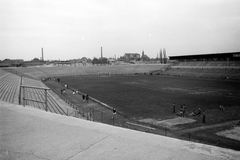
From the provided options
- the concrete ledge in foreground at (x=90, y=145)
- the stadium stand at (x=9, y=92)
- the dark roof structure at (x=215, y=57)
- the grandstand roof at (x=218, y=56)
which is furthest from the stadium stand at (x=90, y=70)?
the concrete ledge in foreground at (x=90, y=145)

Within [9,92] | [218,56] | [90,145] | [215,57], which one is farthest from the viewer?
[215,57]

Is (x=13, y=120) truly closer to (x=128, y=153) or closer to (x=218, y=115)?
(x=128, y=153)

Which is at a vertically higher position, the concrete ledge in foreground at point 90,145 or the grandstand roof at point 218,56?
the grandstand roof at point 218,56

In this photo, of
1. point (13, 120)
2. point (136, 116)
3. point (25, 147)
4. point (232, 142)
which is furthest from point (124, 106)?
point (25, 147)

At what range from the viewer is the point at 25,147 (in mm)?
2881

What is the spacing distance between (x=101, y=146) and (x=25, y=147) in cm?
122

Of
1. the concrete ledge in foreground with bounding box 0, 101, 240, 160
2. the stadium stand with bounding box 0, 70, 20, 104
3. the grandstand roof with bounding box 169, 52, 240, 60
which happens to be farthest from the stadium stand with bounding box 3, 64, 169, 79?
the concrete ledge in foreground with bounding box 0, 101, 240, 160

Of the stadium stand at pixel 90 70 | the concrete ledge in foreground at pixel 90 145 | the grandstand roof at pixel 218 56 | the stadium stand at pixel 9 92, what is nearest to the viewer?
the concrete ledge in foreground at pixel 90 145

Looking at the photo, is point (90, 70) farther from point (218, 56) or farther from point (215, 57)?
point (218, 56)

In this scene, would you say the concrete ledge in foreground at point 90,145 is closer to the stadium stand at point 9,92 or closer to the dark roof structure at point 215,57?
the stadium stand at point 9,92

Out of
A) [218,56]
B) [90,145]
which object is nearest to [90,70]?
[218,56]

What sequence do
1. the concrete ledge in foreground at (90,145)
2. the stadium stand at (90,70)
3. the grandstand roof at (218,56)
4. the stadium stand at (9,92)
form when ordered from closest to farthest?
the concrete ledge in foreground at (90,145)
the stadium stand at (9,92)
the grandstand roof at (218,56)
the stadium stand at (90,70)

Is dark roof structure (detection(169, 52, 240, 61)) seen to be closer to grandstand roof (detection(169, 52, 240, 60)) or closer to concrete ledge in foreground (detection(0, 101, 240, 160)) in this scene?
grandstand roof (detection(169, 52, 240, 60))

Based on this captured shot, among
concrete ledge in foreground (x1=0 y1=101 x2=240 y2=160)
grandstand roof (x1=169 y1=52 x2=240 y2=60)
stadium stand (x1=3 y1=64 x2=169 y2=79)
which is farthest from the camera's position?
stadium stand (x1=3 y1=64 x2=169 y2=79)
